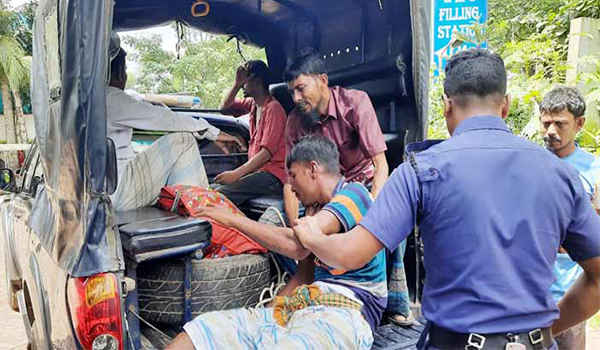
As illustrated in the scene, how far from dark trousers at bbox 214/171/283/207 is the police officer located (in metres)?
2.00

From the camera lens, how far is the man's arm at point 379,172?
2781 mm

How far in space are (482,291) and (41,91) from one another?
2123mm

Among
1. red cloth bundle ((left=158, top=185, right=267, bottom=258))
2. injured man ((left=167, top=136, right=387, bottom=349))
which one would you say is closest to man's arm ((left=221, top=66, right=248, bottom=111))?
red cloth bundle ((left=158, top=185, right=267, bottom=258))

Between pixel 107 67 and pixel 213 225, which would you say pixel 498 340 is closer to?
pixel 213 225

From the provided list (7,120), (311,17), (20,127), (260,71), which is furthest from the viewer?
(7,120)

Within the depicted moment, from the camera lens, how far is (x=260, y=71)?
409 cm

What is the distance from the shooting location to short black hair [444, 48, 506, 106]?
4.79 feet

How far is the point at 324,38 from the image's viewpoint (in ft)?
12.8

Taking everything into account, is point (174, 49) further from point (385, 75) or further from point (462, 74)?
point (462, 74)

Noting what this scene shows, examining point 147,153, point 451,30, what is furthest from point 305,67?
point 451,30

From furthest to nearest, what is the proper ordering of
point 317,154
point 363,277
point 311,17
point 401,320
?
point 311,17, point 401,320, point 317,154, point 363,277

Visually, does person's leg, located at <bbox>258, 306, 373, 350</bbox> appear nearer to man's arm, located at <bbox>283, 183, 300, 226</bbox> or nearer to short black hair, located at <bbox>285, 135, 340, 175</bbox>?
short black hair, located at <bbox>285, 135, 340, 175</bbox>

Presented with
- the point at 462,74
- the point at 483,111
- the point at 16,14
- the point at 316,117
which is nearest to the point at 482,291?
the point at 483,111

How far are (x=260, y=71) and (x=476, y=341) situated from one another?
10.4 ft
